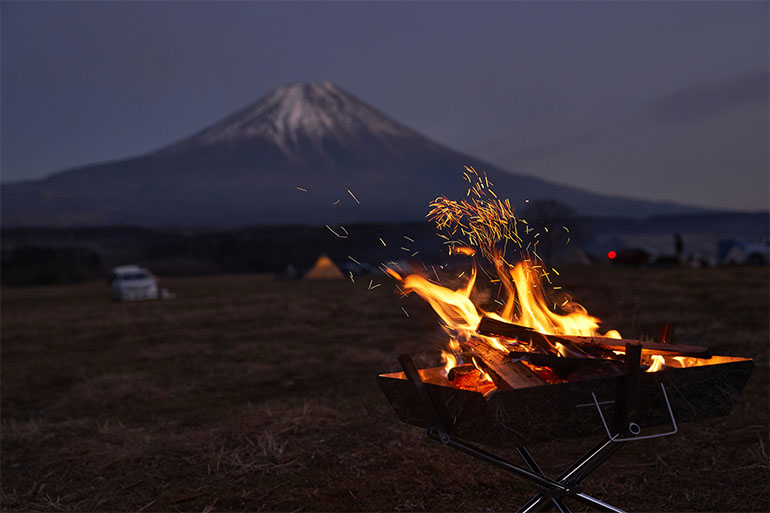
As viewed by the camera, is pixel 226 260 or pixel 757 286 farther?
pixel 226 260

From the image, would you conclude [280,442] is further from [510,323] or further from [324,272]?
[324,272]

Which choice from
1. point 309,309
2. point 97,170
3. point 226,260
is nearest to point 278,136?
point 97,170

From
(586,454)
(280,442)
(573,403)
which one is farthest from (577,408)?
(280,442)

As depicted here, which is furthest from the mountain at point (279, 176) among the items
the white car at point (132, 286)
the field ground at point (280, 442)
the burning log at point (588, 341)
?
the burning log at point (588, 341)

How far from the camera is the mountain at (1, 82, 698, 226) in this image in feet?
513

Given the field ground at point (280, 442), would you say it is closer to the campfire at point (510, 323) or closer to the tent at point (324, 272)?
the campfire at point (510, 323)

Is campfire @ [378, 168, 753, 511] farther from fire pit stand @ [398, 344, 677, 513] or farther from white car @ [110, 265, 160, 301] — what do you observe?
white car @ [110, 265, 160, 301]

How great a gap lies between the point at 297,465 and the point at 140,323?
35.4ft

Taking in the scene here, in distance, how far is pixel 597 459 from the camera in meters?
2.71

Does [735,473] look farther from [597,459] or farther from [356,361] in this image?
[356,361]

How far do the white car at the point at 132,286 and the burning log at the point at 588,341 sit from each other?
2162cm

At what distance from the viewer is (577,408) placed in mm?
2508

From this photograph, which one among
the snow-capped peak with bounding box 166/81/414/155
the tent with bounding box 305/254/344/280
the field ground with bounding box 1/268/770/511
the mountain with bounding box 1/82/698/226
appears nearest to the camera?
the field ground with bounding box 1/268/770/511

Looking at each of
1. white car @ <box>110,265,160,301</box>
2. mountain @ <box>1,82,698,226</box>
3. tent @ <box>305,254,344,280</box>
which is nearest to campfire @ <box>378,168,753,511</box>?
white car @ <box>110,265,160,301</box>
